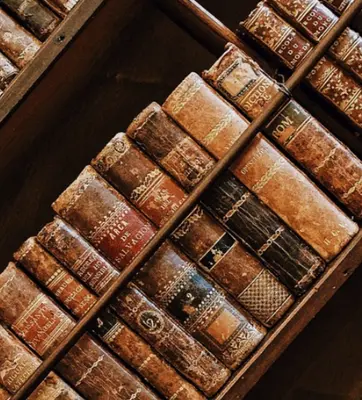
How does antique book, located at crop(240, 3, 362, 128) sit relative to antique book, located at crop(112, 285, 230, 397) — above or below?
above

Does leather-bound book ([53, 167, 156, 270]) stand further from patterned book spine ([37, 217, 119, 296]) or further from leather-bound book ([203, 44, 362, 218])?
leather-bound book ([203, 44, 362, 218])

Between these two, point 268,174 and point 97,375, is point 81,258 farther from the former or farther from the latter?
point 268,174

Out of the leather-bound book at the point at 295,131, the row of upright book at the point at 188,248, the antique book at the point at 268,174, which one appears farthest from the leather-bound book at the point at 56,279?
the leather-bound book at the point at 295,131

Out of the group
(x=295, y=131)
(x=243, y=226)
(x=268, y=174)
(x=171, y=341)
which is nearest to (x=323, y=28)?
(x=295, y=131)

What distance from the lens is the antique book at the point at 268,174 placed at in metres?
1.36

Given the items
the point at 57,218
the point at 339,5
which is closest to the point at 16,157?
the point at 57,218

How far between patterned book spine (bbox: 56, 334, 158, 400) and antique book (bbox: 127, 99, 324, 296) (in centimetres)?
31

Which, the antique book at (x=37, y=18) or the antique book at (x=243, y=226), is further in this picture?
the antique book at (x=37, y=18)

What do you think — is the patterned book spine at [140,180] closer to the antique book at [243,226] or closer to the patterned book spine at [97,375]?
the antique book at [243,226]

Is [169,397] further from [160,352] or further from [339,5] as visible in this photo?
[339,5]

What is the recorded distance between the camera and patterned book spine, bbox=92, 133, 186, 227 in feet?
4.54

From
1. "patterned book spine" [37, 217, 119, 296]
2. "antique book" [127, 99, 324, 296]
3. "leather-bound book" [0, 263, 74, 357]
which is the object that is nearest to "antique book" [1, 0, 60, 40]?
"antique book" [127, 99, 324, 296]

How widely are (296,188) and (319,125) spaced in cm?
17

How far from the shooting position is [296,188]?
136 cm
